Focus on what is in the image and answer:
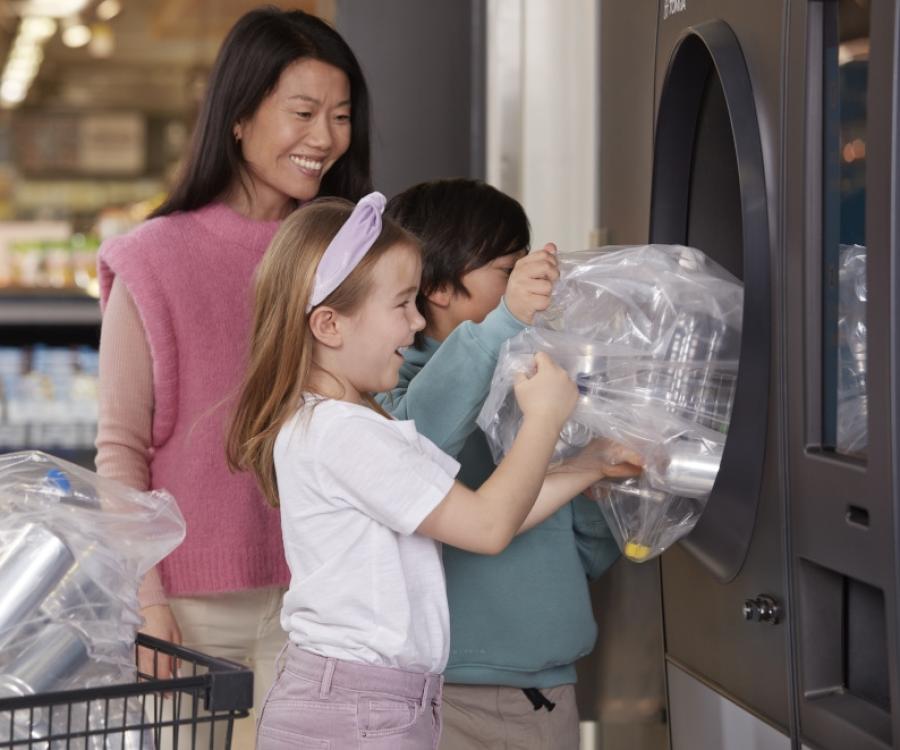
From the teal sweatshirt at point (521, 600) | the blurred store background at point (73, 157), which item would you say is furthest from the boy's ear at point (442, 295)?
the blurred store background at point (73, 157)

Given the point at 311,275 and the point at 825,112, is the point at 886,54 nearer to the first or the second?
the point at 825,112

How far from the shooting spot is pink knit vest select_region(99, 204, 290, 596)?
1650 mm

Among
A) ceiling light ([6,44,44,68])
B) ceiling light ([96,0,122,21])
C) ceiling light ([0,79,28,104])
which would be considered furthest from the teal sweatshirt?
ceiling light ([0,79,28,104])

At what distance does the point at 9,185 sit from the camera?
8164 mm

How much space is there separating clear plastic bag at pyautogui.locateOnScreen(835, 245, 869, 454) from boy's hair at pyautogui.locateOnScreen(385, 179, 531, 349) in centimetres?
56

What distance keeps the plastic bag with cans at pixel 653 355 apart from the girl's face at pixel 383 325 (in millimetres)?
115

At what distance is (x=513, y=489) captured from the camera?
1.26 metres

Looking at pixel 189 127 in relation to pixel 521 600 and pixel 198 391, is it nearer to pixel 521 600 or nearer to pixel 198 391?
pixel 198 391

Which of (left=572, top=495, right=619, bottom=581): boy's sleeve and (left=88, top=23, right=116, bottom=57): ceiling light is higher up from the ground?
(left=88, top=23, right=116, bottom=57): ceiling light

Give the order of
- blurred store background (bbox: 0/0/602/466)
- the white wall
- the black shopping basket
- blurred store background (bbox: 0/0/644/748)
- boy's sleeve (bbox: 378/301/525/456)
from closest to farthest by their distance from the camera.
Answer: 1. the black shopping basket
2. boy's sleeve (bbox: 378/301/525/456)
3. blurred store background (bbox: 0/0/644/748)
4. the white wall
5. blurred store background (bbox: 0/0/602/466)

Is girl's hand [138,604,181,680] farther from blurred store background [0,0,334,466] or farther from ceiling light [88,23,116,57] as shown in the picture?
ceiling light [88,23,116,57]

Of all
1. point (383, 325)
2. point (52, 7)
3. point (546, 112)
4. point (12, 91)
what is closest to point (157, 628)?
point (383, 325)

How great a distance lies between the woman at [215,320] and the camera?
165 cm

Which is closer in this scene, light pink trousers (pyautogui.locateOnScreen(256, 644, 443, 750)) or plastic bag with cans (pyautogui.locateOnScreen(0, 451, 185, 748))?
plastic bag with cans (pyautogui.locateOnScreen(0, 451, 185, 748))
